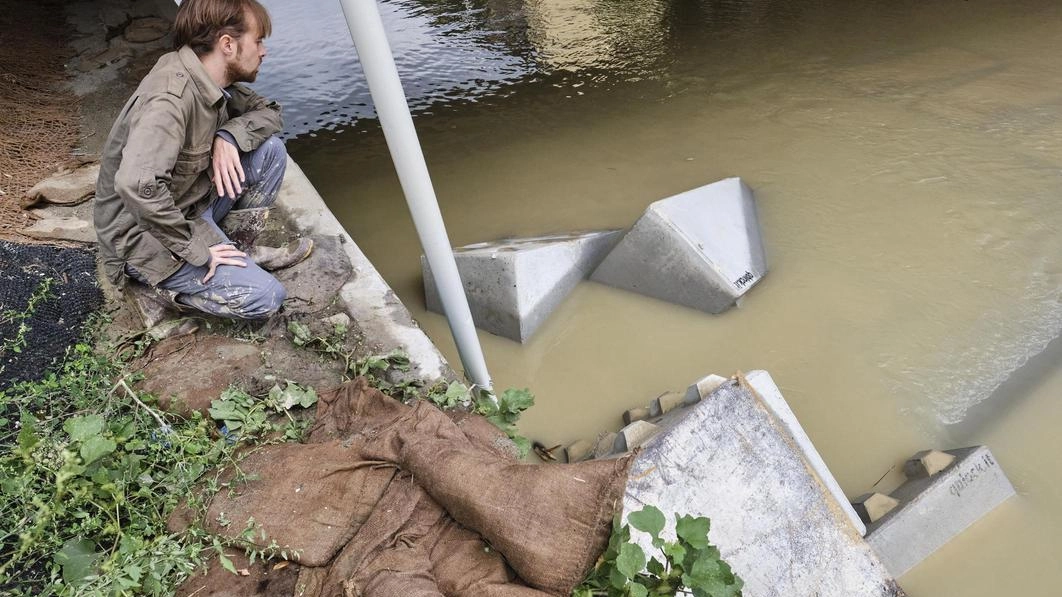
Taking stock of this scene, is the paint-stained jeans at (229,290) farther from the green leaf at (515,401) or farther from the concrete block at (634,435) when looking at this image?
the concrete block at (634,435)

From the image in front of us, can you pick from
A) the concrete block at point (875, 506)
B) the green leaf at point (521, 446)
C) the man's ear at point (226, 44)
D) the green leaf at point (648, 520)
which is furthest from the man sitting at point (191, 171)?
the concrete block at point (875, 506)

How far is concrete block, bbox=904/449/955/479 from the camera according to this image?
2.77m

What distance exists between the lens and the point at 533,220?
477 centimetres

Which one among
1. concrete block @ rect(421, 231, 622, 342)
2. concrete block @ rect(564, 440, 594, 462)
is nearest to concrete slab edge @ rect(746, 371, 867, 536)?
concrete block @ rect(564, 440, 594, 462)

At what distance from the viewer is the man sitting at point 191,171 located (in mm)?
2508

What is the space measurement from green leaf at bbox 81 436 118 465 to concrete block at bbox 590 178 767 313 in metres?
2.57

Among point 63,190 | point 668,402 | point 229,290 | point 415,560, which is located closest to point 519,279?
point 668,402

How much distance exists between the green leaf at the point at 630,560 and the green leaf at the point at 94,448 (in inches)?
60.2

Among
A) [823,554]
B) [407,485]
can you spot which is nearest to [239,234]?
[407,485]

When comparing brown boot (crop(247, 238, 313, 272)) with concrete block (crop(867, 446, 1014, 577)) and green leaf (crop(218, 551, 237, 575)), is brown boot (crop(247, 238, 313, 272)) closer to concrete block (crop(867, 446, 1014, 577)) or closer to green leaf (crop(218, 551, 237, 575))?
green leaf (crop(218, 551, 237, 575))

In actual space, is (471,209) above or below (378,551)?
below

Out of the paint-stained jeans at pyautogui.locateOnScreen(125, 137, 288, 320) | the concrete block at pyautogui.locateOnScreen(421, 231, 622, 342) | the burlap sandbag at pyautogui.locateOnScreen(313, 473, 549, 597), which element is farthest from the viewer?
the concrete block at pyautogui.locateOnScreen(421, 231, 622, 342)

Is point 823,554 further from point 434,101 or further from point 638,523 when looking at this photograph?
point 434,101

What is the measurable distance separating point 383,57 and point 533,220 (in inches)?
95.3
